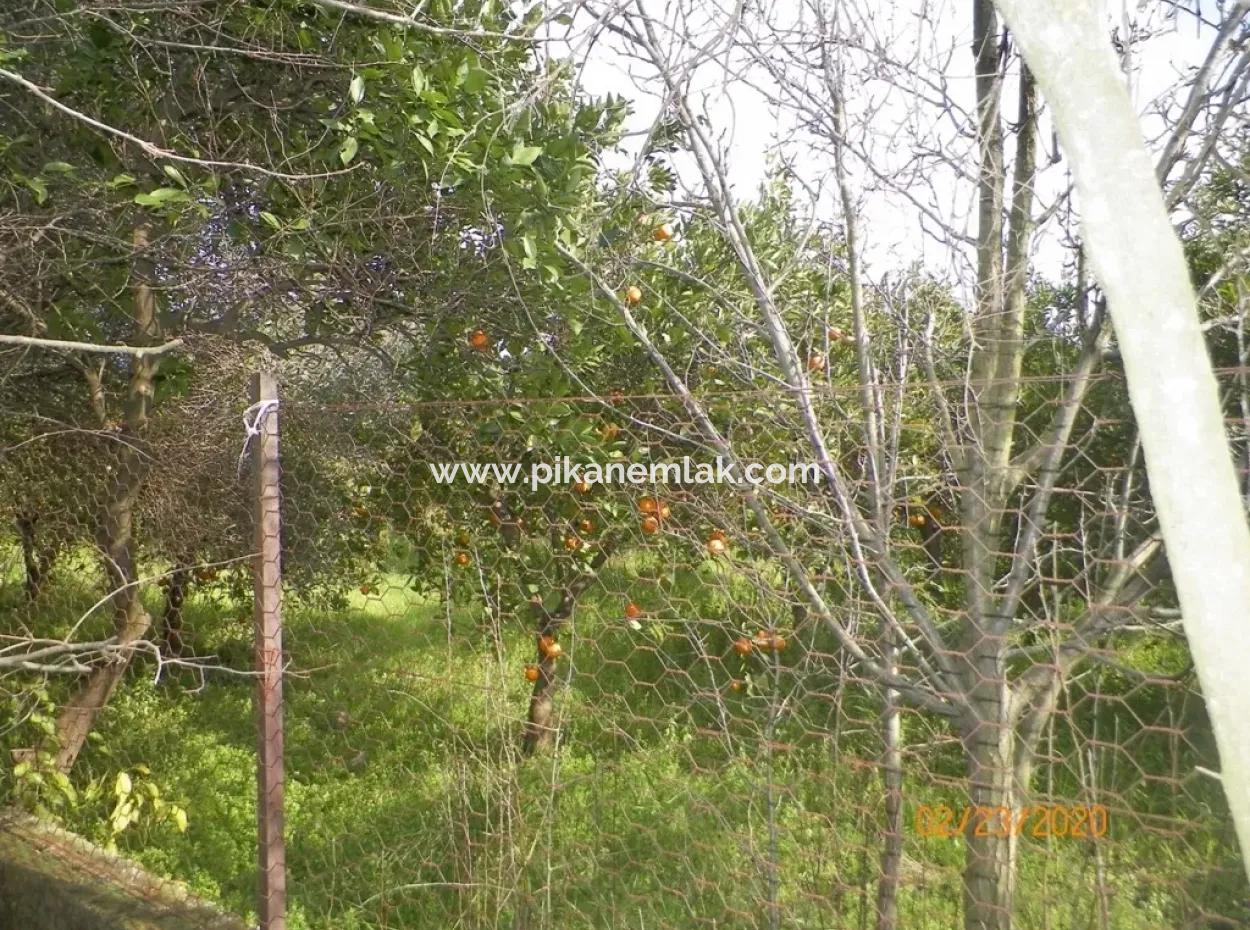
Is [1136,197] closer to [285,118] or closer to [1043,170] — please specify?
→ [1043,170]

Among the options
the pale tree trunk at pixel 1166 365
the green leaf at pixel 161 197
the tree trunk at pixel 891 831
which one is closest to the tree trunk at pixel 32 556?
the green leaf at pixel 161 197

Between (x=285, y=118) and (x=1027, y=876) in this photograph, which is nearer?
(x=1027, y=876)

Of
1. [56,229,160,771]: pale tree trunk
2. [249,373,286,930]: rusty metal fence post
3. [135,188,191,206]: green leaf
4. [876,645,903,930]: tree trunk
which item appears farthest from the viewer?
[56,229,160,771]: pale tree trunk

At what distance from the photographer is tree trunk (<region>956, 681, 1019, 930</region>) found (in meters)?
2.41

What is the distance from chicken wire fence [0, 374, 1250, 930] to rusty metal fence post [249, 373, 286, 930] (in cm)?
4

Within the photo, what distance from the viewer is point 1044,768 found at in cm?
452

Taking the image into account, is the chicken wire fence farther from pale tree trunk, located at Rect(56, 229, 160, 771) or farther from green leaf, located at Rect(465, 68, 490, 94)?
green leaf, located at Rect(465, 68, 490, 94)

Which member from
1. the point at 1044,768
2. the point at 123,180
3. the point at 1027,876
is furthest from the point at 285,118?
the point at 1044,768

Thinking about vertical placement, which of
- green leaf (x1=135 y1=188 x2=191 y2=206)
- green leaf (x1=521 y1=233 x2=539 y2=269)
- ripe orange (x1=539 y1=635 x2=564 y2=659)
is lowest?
ripe orange (x1=539 y1=635 x2=564 y2=659)

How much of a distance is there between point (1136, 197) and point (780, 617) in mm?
2232

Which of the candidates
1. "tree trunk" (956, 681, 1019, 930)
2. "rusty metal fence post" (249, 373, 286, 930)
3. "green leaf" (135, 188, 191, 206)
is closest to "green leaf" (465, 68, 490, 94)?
"green leaf" (135, 188, 191, 206)
